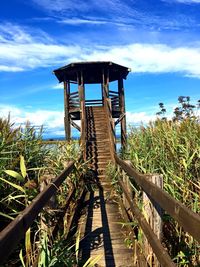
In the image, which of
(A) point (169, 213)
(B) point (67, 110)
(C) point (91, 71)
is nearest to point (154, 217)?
(A) point (169, 213)

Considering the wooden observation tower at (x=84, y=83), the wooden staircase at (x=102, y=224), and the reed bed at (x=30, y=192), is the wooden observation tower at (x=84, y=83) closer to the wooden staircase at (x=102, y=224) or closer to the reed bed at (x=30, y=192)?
the wooden staircase at (x=102, y=224)

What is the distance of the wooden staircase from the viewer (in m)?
3.93

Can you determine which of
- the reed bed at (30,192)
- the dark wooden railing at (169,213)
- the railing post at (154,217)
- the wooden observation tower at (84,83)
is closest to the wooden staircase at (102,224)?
the reed bed at (30,192)

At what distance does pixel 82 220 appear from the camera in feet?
18.2

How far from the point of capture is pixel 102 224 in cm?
531

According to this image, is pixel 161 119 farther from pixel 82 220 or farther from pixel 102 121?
pixel 102 121

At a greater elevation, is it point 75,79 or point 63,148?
point 75,79

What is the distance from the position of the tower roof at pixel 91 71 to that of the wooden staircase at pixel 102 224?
8.32 m

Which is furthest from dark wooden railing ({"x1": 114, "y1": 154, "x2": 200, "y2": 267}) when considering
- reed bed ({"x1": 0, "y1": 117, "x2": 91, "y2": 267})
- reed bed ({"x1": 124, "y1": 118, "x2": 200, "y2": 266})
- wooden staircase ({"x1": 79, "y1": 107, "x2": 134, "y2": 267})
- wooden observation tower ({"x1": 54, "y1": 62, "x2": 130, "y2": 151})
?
wooden observation tower ({"x1": 54, "y1": 62, "x2": 130, "y2": 151})

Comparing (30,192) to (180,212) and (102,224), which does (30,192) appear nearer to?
(180,212)

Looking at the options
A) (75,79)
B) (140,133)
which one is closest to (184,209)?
(140,133)

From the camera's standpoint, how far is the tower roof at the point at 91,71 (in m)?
18.9

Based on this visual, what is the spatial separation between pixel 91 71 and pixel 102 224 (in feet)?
53.5

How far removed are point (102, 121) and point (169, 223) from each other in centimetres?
1285
